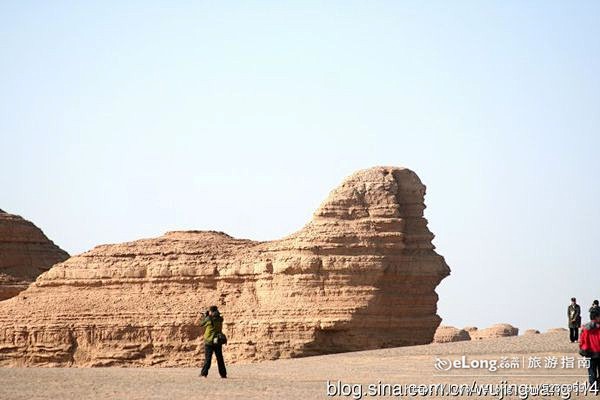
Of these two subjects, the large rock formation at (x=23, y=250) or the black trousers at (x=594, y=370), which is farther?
the large rock formation at (x=23, y=250)

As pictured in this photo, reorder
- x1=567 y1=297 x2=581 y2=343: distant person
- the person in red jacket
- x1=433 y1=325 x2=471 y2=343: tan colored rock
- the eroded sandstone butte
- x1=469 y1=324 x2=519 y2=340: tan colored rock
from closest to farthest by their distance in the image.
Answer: the person in red jacket
x1=567 y1=297 x2=581 y2=343: distant person
the eroded sandstone butte
x1=433 y1=325 x2=471 y2=343: tan colored rock
x1=469 y1=324 x2=519 y2=340: tan colored rock

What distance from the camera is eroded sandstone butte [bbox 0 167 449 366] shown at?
1818 inches

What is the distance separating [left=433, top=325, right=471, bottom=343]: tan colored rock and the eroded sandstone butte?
24893 mm

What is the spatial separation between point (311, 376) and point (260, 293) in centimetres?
2162

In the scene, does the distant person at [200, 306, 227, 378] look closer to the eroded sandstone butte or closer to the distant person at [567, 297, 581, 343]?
the distant person at [567, 297, 581, 343]

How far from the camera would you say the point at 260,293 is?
160ft

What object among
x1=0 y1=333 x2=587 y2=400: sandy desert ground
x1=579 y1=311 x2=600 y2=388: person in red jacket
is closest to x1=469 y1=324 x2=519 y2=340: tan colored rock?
x1=0 y1=333 x2=587 y2=400: sandy desert ground

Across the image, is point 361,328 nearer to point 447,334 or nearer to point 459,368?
point 459,368

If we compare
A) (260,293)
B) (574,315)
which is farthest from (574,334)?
(260,293)

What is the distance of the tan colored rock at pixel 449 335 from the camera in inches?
2955

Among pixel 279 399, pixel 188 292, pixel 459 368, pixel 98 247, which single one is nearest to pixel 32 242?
pixel 98 247

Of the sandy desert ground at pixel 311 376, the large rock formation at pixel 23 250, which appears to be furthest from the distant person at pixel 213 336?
the large rock formation at pixel 23 250

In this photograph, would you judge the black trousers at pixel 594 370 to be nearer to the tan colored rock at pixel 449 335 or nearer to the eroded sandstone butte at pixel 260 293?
the eroded sandstone butte at pixel 260 293

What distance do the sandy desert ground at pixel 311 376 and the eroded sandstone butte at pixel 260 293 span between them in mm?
10506
